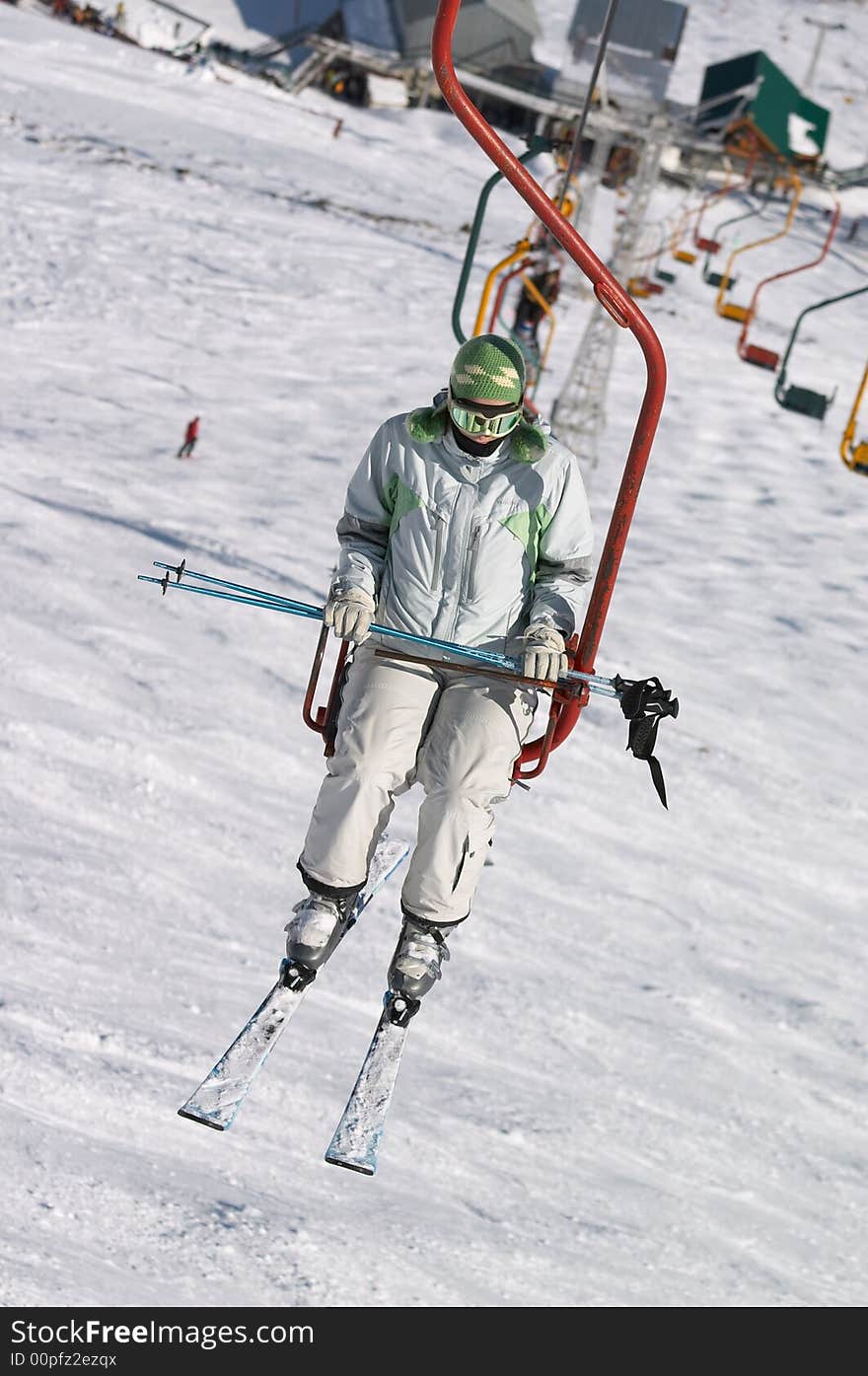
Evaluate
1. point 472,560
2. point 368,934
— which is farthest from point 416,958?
point 368,934

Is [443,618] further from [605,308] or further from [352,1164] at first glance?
[352,1164]

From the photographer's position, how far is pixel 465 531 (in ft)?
13.3

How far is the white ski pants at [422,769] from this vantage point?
413 centimetres

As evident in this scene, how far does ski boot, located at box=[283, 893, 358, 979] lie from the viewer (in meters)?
4.24

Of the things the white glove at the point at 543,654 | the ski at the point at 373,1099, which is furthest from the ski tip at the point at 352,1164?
the white glove at the point at 543,654

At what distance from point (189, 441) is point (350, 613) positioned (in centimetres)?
825

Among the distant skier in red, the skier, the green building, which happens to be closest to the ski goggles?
the skier

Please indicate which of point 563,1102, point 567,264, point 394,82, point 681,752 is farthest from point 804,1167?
point 394,82

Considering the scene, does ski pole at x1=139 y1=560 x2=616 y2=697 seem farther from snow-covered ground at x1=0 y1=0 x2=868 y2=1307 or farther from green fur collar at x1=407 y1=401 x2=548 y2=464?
snow-covered ground at x1=0 y1=0 x2=868 y2=1307

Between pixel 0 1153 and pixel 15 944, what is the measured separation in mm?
1025

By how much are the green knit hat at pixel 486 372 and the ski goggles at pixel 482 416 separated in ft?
0.07

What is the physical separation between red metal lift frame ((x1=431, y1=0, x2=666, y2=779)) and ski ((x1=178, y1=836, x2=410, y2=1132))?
1.07 meters

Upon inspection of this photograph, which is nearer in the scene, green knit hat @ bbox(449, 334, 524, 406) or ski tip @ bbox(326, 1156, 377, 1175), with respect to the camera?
green knit hat @ bbox(449, 334, 524, 406)

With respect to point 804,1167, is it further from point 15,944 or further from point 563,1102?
point 15,944
